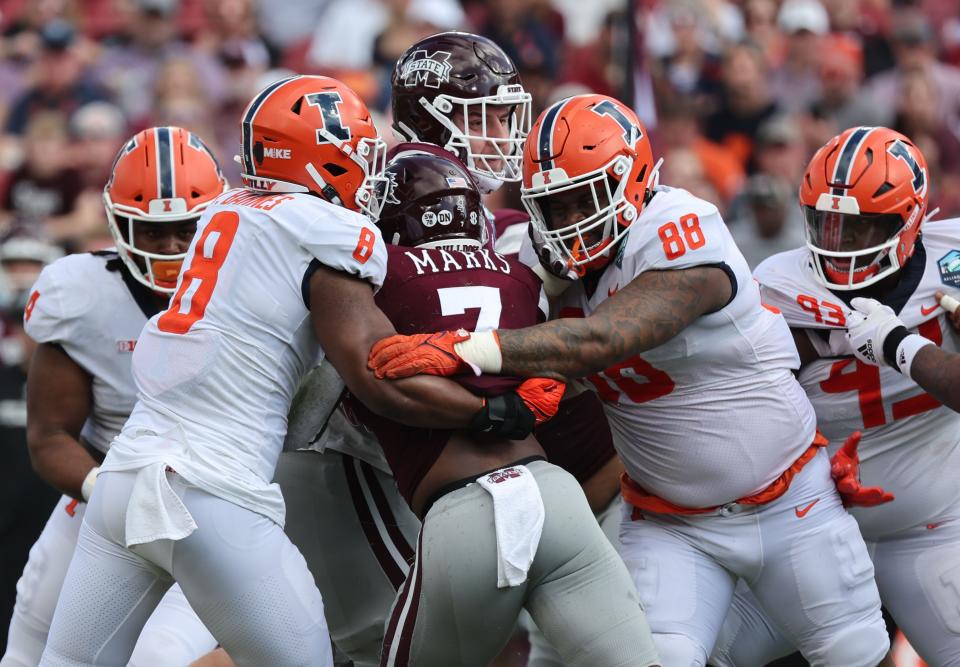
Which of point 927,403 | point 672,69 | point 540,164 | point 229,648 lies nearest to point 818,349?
point 927,403

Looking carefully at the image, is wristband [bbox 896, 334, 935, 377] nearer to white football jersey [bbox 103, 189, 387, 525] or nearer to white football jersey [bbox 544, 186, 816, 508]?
white football jersey [bbox 544, 186, 816, 508]

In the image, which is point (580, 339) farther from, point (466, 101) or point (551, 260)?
point (466, 101)

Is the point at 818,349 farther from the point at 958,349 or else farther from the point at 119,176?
the point at 119,176

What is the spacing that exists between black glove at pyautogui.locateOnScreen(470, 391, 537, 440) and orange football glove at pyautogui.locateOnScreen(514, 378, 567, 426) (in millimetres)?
41

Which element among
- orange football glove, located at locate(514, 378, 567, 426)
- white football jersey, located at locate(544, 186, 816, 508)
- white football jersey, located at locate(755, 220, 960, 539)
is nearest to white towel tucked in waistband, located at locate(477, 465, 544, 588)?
orange football glove, located at locate(514, 378, 567, 426)

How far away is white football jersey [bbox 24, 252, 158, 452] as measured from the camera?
179 inches

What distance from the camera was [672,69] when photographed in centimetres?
1002

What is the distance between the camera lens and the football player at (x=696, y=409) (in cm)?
411

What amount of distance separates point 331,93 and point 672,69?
6.34m

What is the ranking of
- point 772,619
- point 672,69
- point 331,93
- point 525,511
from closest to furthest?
point 525,511 → point 331,93 → point 772,619 → point 672,69

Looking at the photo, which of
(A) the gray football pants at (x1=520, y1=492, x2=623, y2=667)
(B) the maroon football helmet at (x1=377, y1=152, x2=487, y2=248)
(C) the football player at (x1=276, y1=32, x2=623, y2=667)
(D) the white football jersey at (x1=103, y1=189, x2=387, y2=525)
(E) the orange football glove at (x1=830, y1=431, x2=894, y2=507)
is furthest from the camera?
(C) the football player at (x1=276, y1=32, x2=623, y2=667)

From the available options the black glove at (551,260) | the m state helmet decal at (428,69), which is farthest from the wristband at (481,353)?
the m state helmet decal at (428,69)

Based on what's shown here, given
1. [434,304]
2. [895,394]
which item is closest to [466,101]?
[434,304]

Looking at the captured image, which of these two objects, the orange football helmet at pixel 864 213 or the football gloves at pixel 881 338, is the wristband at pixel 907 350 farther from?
the orange football helmet at pixel 864 213
